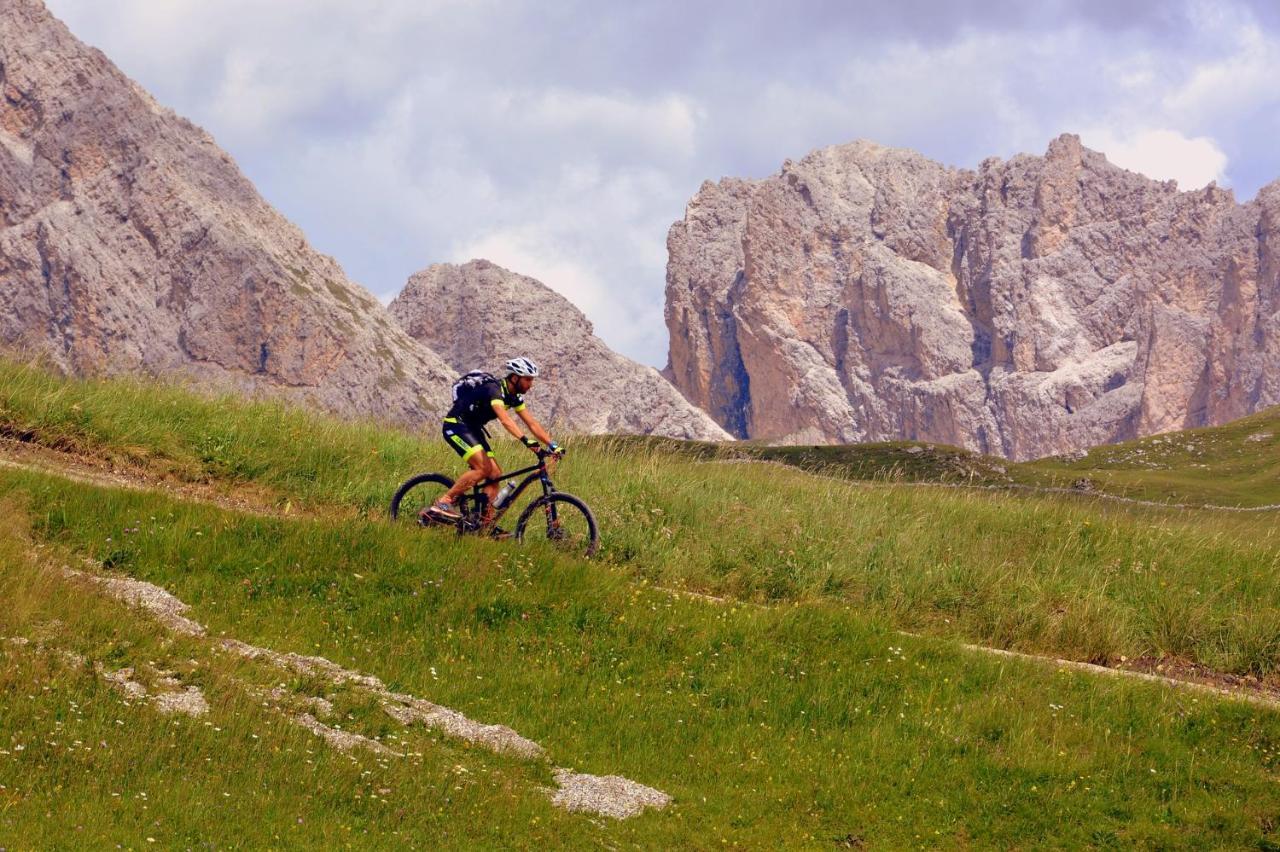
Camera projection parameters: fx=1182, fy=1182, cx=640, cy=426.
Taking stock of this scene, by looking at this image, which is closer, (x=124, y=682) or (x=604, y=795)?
(x=604, y=795)

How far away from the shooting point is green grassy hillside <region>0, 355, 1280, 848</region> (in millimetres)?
9250

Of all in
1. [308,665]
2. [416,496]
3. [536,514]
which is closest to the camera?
[308,665]

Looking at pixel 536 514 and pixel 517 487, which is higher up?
pixel 517 487

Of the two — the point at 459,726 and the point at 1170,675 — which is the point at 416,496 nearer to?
the point at 459,726

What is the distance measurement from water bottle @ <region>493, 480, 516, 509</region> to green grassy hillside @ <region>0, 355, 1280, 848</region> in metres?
0.98

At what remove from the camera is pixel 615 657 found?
44.7 ft

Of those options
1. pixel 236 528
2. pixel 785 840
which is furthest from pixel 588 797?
pixel 236 528

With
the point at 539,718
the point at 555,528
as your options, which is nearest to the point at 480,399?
the point at 555,528

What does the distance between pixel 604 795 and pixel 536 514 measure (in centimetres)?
782

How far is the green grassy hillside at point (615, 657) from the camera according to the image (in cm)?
925

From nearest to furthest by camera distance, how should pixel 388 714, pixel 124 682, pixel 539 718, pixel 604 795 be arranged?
pixel 604 795
pixel 124 682
pixel 388 714
pixel 539 718

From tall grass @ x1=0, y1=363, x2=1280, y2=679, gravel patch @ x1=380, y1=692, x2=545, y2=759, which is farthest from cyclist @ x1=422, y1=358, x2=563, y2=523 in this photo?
gravel patch @ x1=380, y1=692, x2=545, y2=759

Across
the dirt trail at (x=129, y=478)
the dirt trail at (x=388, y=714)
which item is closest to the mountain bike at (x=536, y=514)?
the dirt trail at (x=129, y=478)

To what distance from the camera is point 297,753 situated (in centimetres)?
957
